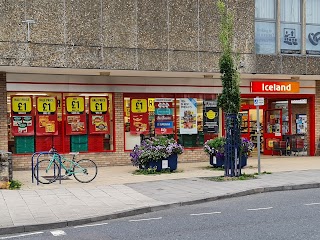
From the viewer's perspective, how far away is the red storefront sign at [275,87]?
20094 millimetres

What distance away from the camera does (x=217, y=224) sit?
8.10 m

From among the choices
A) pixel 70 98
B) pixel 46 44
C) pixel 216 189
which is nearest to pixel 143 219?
pixel 216 189

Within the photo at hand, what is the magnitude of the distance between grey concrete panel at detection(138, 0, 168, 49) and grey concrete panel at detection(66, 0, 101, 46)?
5.06 feet

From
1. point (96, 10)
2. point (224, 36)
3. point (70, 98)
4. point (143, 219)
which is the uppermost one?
point (96, 10)

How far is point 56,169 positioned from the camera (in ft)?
44.9

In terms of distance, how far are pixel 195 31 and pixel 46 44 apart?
18.3 feet

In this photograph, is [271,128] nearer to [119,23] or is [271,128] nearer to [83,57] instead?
[119,23]

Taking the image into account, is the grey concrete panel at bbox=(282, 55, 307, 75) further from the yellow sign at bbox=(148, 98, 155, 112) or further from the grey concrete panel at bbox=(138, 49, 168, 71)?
the yellow sign at bbox=(148, 98, 155, 112)

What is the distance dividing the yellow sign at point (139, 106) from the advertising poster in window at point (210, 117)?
2654 mm

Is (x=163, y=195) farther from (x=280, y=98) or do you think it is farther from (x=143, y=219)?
(x=280, y=98)

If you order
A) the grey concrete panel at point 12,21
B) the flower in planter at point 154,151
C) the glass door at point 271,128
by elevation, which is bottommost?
the flower in planter at point 154,151

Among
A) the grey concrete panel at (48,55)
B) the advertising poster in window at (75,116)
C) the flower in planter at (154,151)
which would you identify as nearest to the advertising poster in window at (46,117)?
the advertising poster in window at (75,116)

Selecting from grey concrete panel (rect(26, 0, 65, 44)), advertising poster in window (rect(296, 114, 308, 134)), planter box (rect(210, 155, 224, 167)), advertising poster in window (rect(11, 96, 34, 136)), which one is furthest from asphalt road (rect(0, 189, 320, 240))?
advertising poster in window (rect(296, 114, 308, 134))

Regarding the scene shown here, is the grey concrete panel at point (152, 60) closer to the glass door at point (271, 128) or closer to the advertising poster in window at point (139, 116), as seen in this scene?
the advertising poster in window at point (139, 116)
